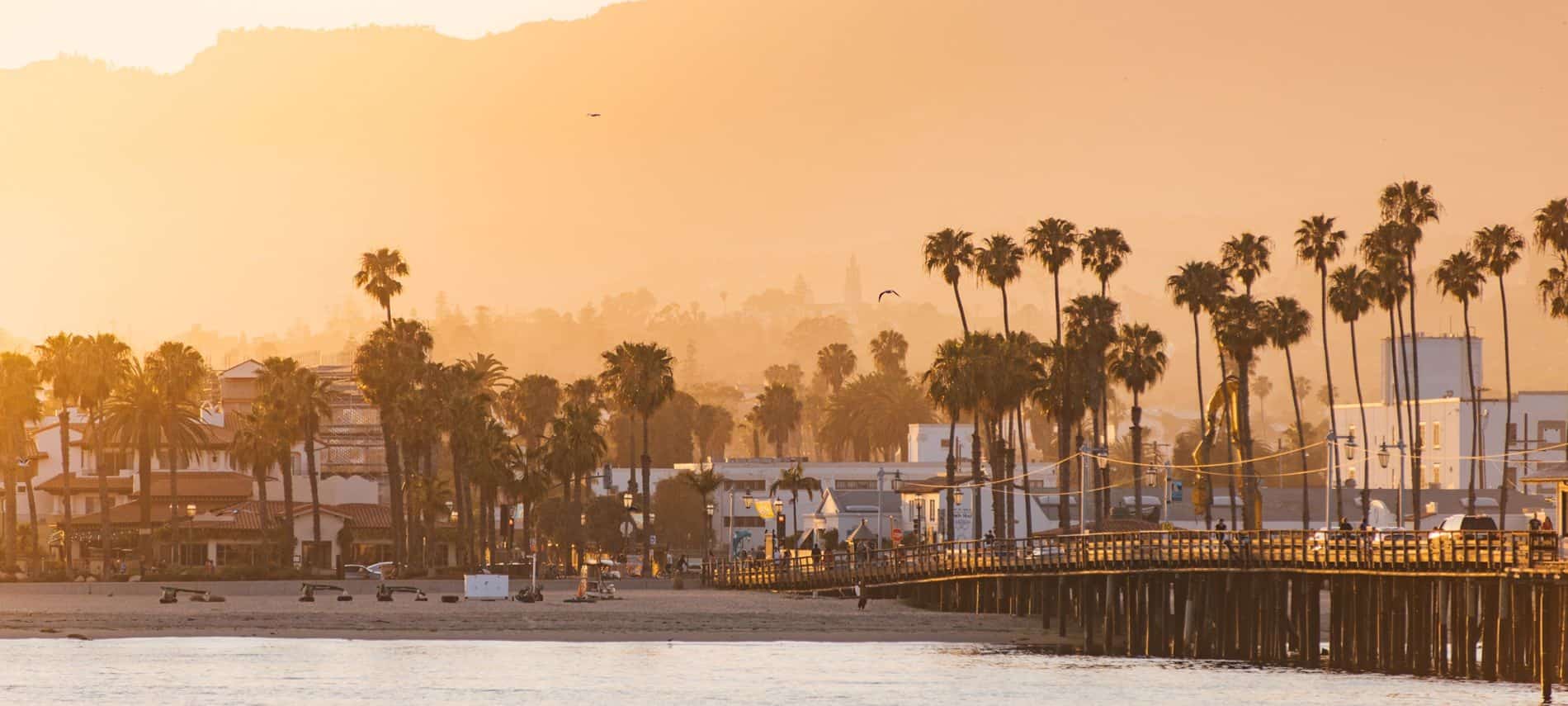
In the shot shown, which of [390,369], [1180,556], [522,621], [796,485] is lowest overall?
[522,621]

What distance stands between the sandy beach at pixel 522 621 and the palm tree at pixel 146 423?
1340 inches

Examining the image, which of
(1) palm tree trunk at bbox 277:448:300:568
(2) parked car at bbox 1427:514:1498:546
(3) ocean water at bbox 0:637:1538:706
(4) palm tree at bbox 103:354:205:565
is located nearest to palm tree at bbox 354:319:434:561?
(1) palm tree trunk at bbox 277:448:300:568

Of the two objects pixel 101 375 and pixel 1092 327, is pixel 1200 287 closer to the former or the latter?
pixel 1092 327

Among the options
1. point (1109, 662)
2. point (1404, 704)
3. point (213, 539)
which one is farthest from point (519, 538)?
point (1404, 704)

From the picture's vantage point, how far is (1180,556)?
7119cm

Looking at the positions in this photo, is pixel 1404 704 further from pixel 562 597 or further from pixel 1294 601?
pixel 562 597

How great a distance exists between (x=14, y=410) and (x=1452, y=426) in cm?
10133

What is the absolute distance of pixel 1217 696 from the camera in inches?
2335

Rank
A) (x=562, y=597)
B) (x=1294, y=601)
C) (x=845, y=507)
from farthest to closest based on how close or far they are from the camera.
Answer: (x=845, y=507) < (x=562, y=597) < (x=1294, y=601)

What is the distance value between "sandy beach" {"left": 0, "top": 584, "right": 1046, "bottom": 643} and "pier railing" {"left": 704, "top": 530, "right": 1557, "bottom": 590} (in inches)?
76.1

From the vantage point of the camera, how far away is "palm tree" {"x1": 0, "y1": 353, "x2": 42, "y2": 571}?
430 feet

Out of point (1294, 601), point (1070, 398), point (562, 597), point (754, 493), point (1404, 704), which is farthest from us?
point (754, 493)

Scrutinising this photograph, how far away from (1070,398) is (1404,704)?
68.7m

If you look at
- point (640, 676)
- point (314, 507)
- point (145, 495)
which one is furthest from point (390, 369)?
point (640, 676)
